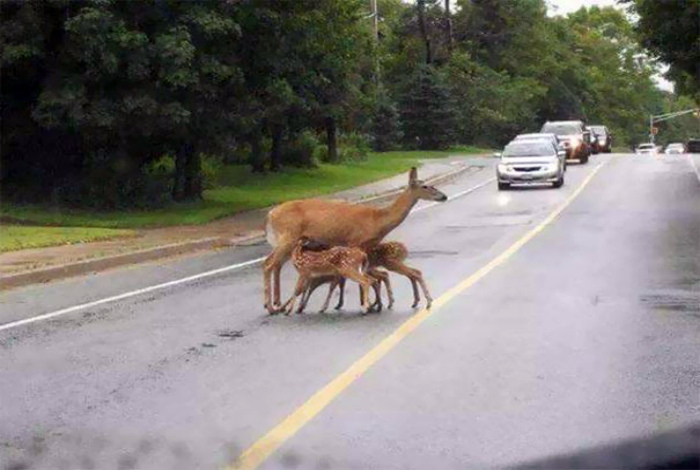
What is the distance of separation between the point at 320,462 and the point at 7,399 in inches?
121

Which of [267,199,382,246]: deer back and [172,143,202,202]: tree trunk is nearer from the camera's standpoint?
[267,199,382,246]: deer back

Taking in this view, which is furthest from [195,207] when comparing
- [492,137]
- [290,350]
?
[492,137]

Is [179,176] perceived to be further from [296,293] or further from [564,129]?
[564,129]

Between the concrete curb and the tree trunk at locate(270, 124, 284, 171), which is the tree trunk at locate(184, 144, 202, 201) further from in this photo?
the tree trunk at locate(270, 124, 284, 171)

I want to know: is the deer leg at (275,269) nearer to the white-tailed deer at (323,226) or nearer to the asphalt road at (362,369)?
the white-tailed deer at (323,226)

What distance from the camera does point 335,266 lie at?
12211 mm

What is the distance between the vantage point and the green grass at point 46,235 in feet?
70.1

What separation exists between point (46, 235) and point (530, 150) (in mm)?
19683

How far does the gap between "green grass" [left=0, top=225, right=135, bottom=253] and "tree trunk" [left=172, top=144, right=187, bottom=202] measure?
6.04 meters

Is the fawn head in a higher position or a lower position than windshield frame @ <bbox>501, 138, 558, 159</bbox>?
higher

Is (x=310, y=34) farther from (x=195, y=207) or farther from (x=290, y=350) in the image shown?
(x=290, y=350)

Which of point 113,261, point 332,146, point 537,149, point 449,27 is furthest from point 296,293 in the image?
point 449,27

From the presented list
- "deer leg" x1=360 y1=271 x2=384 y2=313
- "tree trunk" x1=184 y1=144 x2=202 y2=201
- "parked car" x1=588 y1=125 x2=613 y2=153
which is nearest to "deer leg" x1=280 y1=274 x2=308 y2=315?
"deer leg" x1=360 y1=271 x2=384 y2=313

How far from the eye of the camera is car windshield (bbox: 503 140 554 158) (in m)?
38.6
